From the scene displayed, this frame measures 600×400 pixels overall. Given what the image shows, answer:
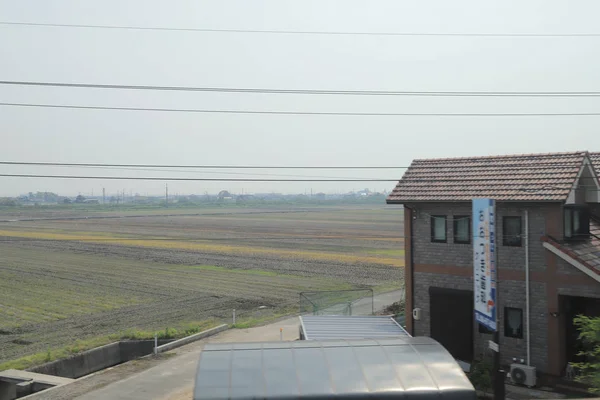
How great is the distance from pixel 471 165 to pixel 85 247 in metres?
66.4

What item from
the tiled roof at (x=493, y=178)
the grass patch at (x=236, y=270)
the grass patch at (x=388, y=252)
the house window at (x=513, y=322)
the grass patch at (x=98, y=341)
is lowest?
the grass patch at (x=98, y=341)

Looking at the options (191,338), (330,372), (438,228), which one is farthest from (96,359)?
Result: (330,372)

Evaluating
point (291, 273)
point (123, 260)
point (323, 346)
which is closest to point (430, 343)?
point (323, 346)

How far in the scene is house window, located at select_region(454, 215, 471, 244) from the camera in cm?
1977

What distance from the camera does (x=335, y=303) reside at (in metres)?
31.4

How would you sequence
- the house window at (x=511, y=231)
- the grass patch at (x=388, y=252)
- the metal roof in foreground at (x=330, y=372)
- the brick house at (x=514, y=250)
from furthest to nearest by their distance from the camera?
the grass patch at (x=388, y=252)
the house window at (x=511, y=231)
the brick house at (x=514, y=250)
the metal roof in foreground at (x=330, y=372)

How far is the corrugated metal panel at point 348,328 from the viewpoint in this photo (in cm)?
1656

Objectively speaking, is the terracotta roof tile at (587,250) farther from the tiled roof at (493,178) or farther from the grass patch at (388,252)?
the grass patch at (388,252)

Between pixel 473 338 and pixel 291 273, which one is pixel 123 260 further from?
pixel 473 338

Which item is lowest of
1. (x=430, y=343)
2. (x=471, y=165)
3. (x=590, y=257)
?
(x=430, y=343)

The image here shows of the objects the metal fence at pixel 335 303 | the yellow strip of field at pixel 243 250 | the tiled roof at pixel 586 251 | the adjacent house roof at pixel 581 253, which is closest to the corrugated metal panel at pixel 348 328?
the adjacent house roof at pixel 581 253

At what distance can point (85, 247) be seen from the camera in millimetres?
77875

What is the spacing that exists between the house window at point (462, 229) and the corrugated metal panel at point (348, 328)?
3.73 meters

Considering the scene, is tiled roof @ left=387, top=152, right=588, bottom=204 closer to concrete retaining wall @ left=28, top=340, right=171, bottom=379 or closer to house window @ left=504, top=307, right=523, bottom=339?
house window @ left=504, top=307, right=523, bottom=339
